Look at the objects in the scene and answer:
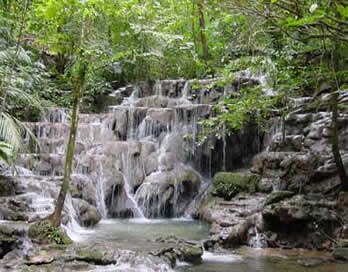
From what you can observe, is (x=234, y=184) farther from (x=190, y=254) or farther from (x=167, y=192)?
(x=190, y=254)

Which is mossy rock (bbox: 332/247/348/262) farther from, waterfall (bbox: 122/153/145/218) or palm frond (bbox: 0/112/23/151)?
waterfall (bbox: 122/153/145/218)

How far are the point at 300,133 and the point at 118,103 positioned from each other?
31.3 feet

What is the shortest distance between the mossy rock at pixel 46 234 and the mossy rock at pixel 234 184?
5768 mm

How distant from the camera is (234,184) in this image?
12578mm

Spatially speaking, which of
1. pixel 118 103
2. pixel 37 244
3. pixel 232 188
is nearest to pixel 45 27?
pixel 37 244

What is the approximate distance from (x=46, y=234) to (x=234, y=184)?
6386 millimetres

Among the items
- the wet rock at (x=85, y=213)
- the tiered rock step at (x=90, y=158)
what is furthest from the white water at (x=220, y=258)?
the tiered rock step at (x=90, y=158)

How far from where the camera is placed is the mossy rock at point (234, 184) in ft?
40.6

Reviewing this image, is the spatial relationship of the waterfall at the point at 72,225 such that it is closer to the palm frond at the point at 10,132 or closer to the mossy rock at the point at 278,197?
the palm frond at the point at 10,132

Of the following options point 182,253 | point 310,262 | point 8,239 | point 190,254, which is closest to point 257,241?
point 310,262

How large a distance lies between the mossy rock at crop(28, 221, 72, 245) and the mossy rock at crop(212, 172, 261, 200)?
5.77 m

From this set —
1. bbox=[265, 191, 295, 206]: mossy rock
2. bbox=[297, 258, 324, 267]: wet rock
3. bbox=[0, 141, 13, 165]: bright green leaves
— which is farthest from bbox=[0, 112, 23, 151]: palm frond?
bbox=[265, 191, 295, 206]: mossy rock

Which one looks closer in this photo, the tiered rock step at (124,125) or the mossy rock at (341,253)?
the mossy rock at (341,253)

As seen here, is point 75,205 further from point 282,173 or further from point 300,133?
point 300,133
